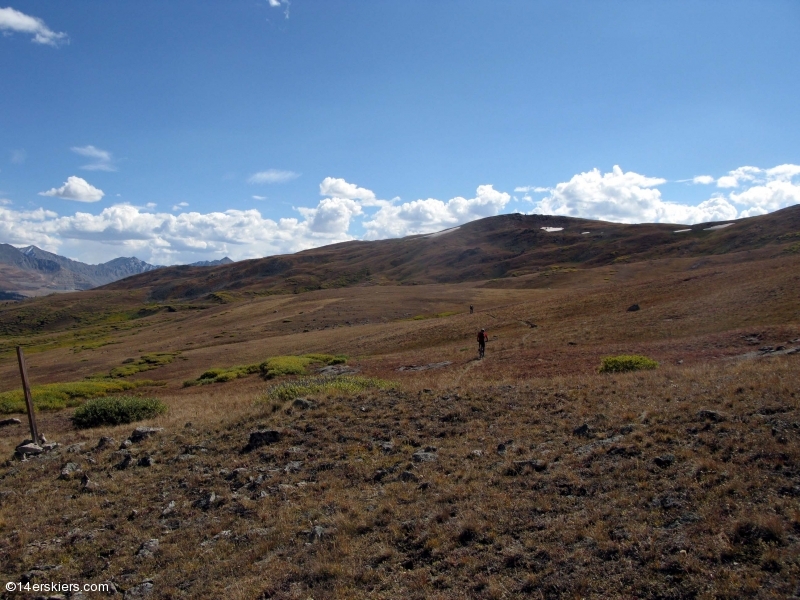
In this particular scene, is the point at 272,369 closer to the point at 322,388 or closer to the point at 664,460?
the point at 322,388

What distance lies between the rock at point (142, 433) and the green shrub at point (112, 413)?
5.39 m

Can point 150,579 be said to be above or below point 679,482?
below

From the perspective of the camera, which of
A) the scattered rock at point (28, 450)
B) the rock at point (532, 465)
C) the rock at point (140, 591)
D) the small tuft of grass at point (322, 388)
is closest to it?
the rock at point (140, 591)

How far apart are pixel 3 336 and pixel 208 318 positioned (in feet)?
332

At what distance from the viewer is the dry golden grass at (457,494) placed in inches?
257

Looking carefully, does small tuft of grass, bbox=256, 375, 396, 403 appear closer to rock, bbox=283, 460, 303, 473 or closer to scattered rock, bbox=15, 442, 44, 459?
rock, bbox=283, 460, 303, 473

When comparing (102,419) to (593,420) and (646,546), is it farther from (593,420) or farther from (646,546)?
(646,546)

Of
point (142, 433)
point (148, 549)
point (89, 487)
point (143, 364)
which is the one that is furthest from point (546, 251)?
point (148, 549)

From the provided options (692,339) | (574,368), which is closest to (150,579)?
(574,368)

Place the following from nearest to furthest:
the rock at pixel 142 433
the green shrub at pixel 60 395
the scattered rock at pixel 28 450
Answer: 1. the rock at pixel 142 433
2. the scattered rock at pixel 28 450
3. the green shrub at pixel 60 395

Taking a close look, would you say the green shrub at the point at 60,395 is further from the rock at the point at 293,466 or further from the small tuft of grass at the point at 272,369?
the rock at the point at 293,466

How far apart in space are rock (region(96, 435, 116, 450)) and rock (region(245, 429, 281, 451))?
16.2ft

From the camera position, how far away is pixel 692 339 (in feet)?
84.3

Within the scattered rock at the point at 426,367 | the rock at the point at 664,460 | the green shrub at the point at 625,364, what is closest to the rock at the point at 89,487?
the rock at the point at 664,460
